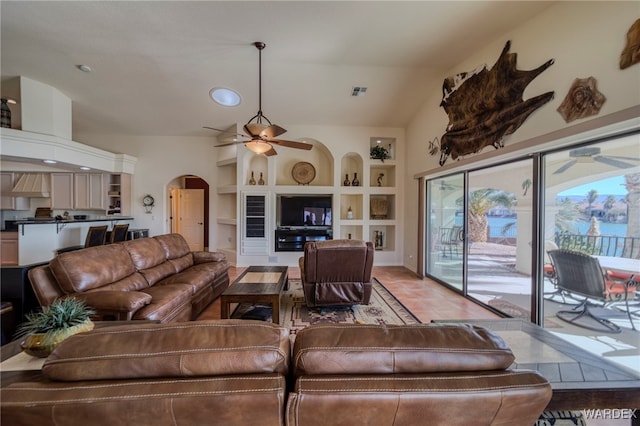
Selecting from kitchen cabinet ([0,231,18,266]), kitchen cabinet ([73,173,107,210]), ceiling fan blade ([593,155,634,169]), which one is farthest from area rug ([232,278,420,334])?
kitchen cabinet ([73,173,107,210])

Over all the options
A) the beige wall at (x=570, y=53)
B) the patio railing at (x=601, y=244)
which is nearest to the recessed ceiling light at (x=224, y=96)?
the beige wall at (x=570, y=53)

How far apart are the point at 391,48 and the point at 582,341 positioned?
4.18 meters

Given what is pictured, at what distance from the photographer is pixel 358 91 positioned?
487cm

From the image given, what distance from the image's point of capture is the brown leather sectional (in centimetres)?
71

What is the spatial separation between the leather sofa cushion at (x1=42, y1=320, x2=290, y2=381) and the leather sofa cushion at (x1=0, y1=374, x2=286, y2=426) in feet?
0.12

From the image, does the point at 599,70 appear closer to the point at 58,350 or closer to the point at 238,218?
the point at 58,350

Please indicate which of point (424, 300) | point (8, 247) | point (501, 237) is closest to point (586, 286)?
point (501, 237)

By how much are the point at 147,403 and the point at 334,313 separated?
2.92m

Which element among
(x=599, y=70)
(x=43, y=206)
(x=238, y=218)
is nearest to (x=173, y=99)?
(x=238, y=218)

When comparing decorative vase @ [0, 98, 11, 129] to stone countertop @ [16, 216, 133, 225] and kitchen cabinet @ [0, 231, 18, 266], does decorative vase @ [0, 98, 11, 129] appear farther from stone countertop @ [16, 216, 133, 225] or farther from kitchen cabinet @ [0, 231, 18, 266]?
kitchen cabinet @ [0, 231, 18, 266]

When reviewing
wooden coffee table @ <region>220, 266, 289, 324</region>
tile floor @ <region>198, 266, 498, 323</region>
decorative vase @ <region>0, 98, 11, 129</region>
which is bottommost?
tile floor @ <region>198, 266, 498, 323</region>

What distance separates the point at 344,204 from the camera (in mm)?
6629

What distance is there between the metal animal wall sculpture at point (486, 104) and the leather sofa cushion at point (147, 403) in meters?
3.50

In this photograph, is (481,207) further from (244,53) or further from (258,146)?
(244,53)
